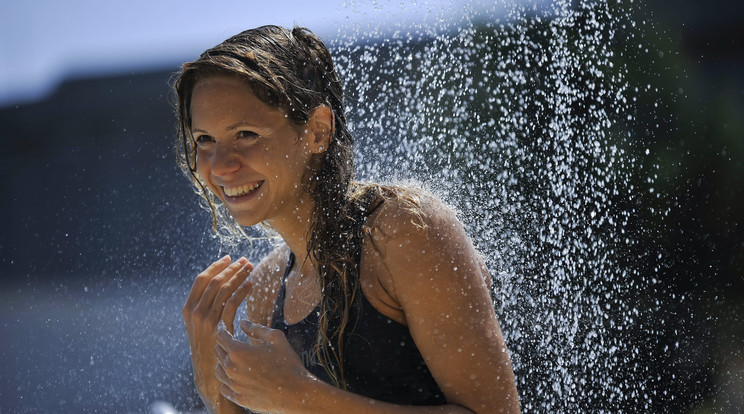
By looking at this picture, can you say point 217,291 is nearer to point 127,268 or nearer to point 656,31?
point 127,268

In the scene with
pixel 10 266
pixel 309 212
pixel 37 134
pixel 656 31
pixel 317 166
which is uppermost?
pixel 656 31

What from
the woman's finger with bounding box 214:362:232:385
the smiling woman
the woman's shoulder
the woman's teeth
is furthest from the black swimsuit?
the woman's teeth

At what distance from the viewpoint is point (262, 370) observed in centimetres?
181

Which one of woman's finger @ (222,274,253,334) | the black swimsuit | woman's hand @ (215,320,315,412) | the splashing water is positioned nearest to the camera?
woman's hand @ (215,320,315,412)

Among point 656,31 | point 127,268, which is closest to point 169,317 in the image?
point 127,268

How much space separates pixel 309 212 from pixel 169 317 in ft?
10.1

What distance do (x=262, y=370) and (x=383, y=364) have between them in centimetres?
32

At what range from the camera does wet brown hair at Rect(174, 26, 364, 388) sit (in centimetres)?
192

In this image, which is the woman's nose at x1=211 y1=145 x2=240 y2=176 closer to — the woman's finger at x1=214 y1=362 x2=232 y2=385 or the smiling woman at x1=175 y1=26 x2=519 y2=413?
the smiling woman at x1=175 y1=26 x2=519 y2=413

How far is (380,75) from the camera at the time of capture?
3.93 meters

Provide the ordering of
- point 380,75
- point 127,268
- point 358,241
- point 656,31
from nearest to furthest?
point 358,241 → point 380,75 → point 127,268 → point 656,31

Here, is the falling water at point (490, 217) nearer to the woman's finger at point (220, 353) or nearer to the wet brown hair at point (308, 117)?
the wet brown hair at point (308, 117)

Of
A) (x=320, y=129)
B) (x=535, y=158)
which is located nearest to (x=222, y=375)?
(x=320, y=129)

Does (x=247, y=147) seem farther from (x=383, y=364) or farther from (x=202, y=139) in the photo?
(x=383, y=364)
